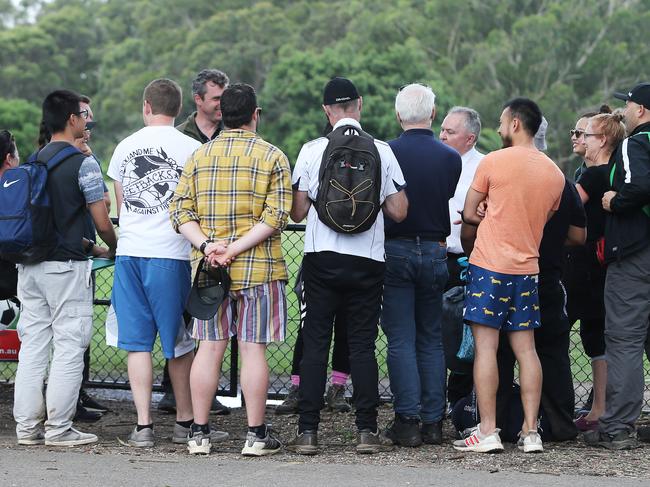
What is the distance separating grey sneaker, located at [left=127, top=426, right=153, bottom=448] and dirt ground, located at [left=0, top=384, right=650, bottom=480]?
66 mm

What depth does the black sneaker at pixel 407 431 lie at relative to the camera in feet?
21.7

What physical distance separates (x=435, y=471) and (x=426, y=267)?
4.12 feet

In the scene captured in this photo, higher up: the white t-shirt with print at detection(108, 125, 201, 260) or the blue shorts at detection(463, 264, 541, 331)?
the white t-shirt with print at detection(108, 125, 201, 260)

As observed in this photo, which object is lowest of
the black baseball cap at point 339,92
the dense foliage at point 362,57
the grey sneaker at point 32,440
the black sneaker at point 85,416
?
the black sneaker at point 85,416

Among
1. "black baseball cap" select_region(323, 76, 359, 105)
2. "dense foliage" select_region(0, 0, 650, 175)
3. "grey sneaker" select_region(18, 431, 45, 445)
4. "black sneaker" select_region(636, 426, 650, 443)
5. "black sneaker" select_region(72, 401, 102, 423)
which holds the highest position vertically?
"dense foliage" select_region(0, 0, 650, 175)

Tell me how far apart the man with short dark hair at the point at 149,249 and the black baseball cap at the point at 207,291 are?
40cm

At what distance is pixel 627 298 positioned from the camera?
657 centimetres

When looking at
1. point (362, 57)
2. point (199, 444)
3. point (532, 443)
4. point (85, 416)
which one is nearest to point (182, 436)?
point (199, 444)

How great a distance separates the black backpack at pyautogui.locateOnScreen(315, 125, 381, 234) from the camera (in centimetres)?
611

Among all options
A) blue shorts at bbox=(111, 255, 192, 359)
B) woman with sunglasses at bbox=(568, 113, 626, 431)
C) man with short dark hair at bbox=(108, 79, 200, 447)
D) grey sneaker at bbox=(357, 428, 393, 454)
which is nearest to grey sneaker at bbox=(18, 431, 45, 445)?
man with short dark hair at bbox=(108, 79, 200, 447)

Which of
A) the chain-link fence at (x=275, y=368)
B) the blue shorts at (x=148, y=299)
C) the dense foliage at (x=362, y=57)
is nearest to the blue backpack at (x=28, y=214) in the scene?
the blue shorts at (x=148, y=299)

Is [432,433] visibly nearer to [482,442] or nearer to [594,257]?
[482,442]

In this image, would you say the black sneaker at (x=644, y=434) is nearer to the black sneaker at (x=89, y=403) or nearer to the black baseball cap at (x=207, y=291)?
the black baseball cap at (x=207, y=291)

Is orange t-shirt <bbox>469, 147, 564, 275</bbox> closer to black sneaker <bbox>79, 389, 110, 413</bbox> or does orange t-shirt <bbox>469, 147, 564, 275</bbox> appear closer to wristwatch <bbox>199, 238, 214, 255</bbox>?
wristwatch <bbox>199, 238, 214, 255</bbox>
